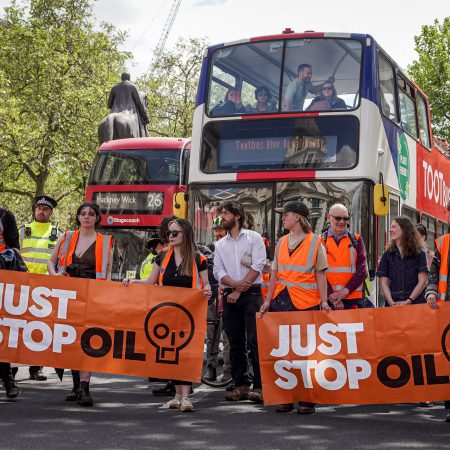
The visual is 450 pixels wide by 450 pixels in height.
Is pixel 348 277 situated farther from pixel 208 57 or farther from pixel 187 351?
pixel 208 57

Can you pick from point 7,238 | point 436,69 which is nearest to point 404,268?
point 7,238

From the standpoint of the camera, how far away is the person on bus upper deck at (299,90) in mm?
11305

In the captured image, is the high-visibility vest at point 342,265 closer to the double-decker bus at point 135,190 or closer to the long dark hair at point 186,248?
the long dark hair at point 186,248

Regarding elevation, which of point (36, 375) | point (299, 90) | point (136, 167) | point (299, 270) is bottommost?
point (36, 375)

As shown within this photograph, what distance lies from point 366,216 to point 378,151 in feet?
2.84

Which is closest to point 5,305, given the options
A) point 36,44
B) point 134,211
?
point 134,211

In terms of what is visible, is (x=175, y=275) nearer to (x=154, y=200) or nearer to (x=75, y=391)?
(x=75, y=391)

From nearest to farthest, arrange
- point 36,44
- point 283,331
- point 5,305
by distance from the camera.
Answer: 1. point 283,331
2. point 5,305
3. point 36,44

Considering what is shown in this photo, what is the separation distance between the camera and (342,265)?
8.24 m

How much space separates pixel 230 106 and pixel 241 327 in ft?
13.4

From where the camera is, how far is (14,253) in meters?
8.21

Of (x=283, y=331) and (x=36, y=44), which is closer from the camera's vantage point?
(x=283, y=331)

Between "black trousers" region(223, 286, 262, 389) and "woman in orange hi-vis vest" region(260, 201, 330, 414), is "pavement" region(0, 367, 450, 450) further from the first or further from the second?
"woman in orange hi-vis vest" region(260, 201, 330, 414)

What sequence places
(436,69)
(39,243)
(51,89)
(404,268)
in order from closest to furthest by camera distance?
1. (404,268)
2. (39,243)
3. (51,89)
4. (436,69)
